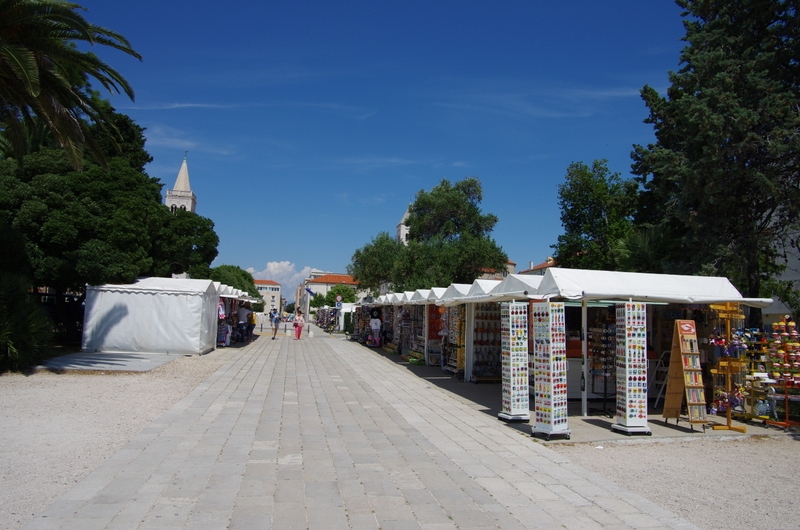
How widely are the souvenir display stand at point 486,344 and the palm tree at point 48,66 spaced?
9929mm

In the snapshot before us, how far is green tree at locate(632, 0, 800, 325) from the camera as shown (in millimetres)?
14781

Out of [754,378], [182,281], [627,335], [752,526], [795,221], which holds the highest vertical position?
[795,221]

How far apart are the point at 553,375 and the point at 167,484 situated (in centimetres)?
514

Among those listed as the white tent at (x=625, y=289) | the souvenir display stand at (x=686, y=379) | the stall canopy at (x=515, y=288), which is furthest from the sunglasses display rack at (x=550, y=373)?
the souvenir display stand at (x=686, y=379)

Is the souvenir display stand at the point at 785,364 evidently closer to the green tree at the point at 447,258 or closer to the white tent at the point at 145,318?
the white tent at the point at 145,318

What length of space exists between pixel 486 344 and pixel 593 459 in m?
7.51

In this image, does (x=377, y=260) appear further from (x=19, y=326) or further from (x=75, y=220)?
(x=19, y=326)

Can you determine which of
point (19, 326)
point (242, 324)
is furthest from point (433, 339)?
point (242, 324)

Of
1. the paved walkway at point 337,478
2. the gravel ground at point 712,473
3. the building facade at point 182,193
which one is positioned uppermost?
the building facade at point 182,193

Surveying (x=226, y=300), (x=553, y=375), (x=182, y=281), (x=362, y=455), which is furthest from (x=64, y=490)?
(x=226, y=300)

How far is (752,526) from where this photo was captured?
16.3 feet

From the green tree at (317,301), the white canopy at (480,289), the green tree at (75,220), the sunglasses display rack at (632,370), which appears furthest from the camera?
the green tree at (317,301)

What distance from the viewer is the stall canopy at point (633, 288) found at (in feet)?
30.7

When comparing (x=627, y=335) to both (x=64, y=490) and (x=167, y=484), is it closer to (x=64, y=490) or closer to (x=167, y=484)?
(x=167, y=484)
